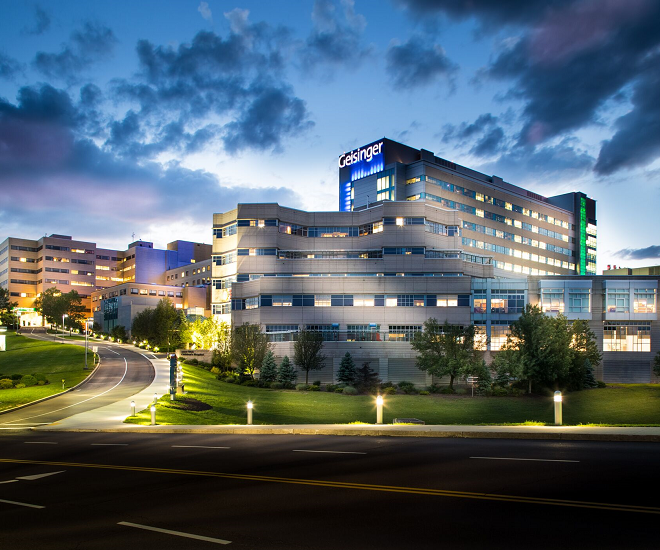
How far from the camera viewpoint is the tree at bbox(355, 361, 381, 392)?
2308 inches

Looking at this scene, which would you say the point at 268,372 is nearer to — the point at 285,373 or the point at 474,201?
the point at 285,373

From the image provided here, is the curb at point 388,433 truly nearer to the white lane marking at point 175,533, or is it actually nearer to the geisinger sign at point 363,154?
the white lane marking at point 175,533

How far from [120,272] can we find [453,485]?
203837mm

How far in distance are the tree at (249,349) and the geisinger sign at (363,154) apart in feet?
208

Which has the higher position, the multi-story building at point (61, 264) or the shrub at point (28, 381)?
the multi-story building at point (61, 264)

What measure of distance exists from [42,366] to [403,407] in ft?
151

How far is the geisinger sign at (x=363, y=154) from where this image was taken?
385ft

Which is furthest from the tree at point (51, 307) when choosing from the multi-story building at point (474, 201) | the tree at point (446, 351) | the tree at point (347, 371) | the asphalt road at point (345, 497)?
the asphalt road at point (345, 497)

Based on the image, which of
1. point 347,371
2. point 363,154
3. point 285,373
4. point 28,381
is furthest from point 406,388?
point 363,154

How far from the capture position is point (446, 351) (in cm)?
5647

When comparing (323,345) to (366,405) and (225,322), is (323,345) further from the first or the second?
(366,405)

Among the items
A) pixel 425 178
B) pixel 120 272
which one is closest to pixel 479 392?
pixel 425 178

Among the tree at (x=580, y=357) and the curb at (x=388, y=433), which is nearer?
the curb at (x=388, y=433)

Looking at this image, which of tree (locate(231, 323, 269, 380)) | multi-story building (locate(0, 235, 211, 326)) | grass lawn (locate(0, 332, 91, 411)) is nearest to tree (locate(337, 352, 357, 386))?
tree (locate(231, 323, 269, 380))
